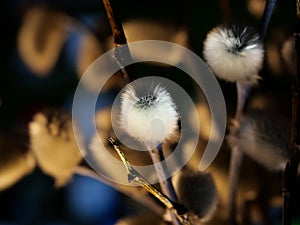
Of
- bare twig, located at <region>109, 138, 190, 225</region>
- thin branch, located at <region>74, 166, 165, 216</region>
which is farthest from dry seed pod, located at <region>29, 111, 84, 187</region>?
bare twig, located at <region>109, 138, 190, 225</region>

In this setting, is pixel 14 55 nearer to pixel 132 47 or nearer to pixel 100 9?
pixel 100 9

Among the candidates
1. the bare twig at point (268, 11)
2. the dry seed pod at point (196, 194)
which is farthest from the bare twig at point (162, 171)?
the bare twig at point (268, 11)

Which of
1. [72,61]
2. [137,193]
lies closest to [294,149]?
[137,193]

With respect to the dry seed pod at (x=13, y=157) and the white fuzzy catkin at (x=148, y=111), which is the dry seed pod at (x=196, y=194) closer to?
the white fuzzy catkin at (x=148, y=111)

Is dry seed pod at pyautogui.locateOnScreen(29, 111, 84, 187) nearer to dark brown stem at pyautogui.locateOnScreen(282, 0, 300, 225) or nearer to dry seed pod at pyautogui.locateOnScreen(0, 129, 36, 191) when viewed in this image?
dry seed pod at pyautogui.locateOnScreen(0, 129, 36, 191)

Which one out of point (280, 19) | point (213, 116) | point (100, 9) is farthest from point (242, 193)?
Answer: point (100, 9)

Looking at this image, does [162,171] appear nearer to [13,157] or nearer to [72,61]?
[13,157]
